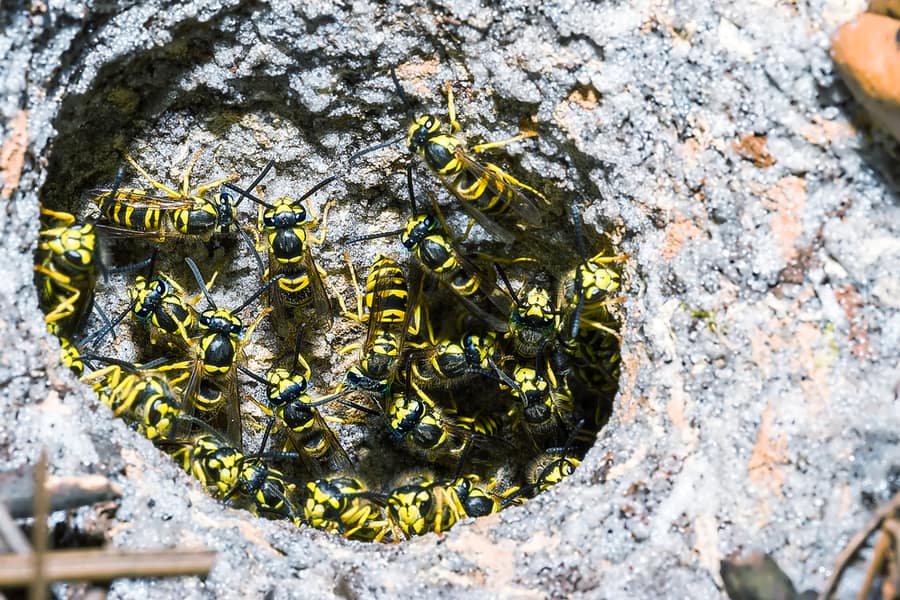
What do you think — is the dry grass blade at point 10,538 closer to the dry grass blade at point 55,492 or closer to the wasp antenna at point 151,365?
the dry grass blade at point 55,492

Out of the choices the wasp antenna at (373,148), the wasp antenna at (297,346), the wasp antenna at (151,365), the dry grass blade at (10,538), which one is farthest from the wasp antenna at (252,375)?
the dry grass blade at (10,538)

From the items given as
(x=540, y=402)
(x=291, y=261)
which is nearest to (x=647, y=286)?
(x=540, y=402)

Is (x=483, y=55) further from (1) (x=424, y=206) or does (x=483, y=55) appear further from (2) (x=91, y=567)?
(2) (x=91, y=567)

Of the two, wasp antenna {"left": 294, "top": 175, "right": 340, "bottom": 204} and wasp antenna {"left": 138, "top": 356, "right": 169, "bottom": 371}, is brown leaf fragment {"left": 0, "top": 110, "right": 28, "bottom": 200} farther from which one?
wasp antenna {"left": 294, "top": 175, "right": 340, "bottom": 204}

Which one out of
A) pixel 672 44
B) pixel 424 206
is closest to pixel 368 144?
pixel 424 206

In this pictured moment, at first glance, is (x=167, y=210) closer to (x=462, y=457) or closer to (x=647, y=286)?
(x=462, y=457)
